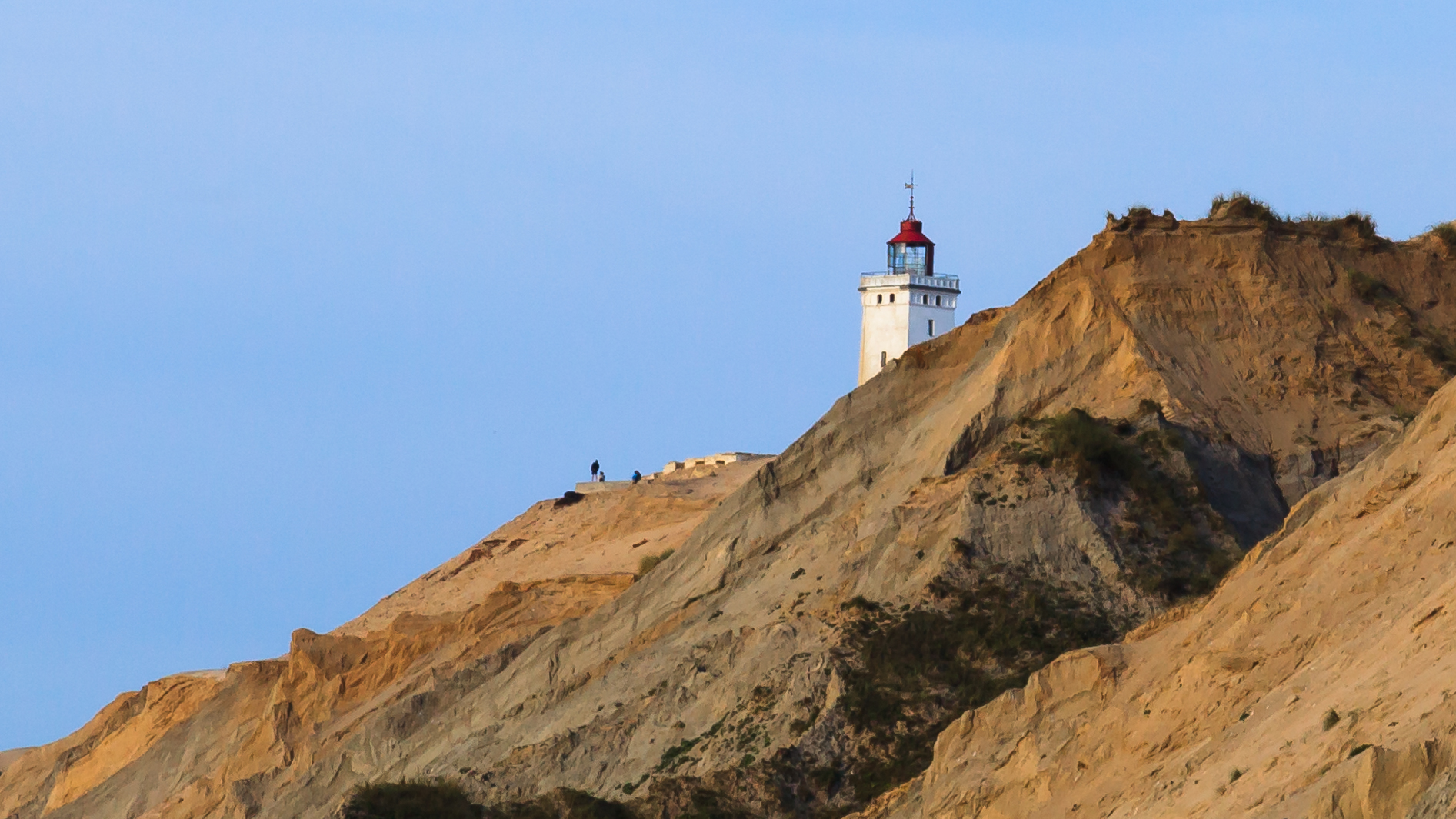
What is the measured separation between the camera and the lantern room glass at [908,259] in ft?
290

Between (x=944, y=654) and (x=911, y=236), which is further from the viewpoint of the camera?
(x=911, y=236)

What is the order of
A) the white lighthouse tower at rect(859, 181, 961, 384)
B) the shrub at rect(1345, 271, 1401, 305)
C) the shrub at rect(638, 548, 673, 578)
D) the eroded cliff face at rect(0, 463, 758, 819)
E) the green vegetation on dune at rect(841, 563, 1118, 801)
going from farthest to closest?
the white lighthouse tower at rect(859, 181, 961, 384)
the shrub at rect(638, 548, 673, 578)
the eroded cliff face at rect(0, 463, 758, 819)
the shrub at rect(1345, 271, 1401, 305)
the green vegetation on dune at rect(841, 563, 1118, 801)

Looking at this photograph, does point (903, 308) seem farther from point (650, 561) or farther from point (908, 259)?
point (650, 561)

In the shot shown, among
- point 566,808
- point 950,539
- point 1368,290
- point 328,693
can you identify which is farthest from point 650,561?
point 566,808

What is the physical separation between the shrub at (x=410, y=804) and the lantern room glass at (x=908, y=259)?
54.2 m

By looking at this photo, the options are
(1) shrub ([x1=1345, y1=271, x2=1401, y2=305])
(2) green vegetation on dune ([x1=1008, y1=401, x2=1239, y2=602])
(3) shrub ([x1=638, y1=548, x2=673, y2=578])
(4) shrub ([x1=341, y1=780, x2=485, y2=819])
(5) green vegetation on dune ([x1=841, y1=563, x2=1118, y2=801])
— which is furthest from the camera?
(3) shrub ([x1=638, y1=548, x2=673, y2=578])

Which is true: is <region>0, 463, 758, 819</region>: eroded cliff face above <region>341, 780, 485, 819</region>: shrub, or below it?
above

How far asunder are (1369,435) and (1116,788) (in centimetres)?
1671

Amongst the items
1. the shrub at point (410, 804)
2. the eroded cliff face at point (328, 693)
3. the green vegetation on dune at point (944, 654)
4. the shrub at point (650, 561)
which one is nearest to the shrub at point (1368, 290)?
the green vegetation on dune at point (944, 654)

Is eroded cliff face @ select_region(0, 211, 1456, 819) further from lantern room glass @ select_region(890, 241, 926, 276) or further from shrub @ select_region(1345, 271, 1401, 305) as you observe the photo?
lantern room glass @ select_region(890, 241, 926, 276)

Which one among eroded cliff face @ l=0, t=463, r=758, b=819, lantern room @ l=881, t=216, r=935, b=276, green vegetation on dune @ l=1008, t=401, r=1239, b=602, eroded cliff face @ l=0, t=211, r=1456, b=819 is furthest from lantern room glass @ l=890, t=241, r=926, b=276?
green vegetation on dune @ l=1008, t=401, r=1239, b=602

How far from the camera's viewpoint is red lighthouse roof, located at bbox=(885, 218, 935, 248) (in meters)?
88.9

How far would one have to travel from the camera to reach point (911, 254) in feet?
291

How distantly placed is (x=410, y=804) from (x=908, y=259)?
5578 centimetres
